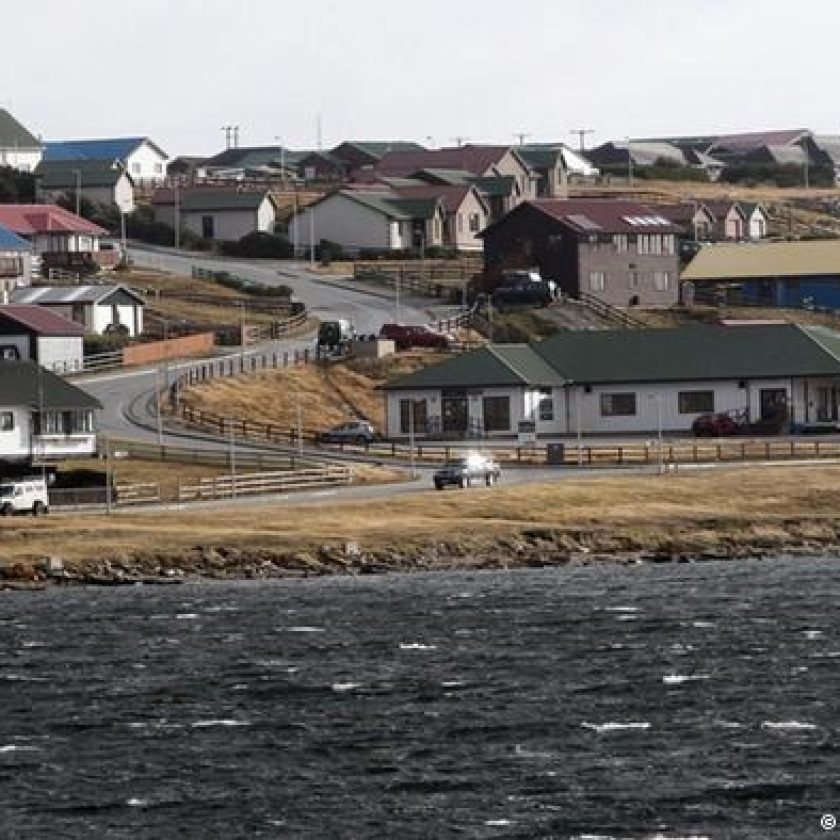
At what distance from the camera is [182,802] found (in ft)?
152

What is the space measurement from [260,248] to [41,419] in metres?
85.7

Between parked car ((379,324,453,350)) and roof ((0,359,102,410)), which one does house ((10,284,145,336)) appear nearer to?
parked car ((379,324,453,350))

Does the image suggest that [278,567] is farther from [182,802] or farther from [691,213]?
[691,213]

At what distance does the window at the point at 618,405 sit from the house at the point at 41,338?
24.8 meters

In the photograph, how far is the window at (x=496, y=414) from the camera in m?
126

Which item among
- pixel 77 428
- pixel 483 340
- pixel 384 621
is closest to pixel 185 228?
pixel 483 340

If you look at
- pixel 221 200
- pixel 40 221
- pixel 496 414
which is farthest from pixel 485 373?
pixel 221 200

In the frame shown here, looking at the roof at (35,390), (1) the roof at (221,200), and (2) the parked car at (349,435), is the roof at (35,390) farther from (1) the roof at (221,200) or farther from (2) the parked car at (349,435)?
(1) the roof at (221,200)

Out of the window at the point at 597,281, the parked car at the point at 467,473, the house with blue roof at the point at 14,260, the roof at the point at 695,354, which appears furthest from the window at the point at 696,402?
the house with blue roof at the point at 14,260

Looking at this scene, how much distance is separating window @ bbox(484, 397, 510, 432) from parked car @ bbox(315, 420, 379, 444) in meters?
6.92

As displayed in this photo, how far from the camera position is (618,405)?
416ft

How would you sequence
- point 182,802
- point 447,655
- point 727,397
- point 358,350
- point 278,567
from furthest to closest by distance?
point 358,350
point 727,397
point 278,567
point 447,655
point 182,802

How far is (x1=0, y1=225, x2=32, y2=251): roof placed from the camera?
158m

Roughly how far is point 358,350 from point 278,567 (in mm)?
56964
